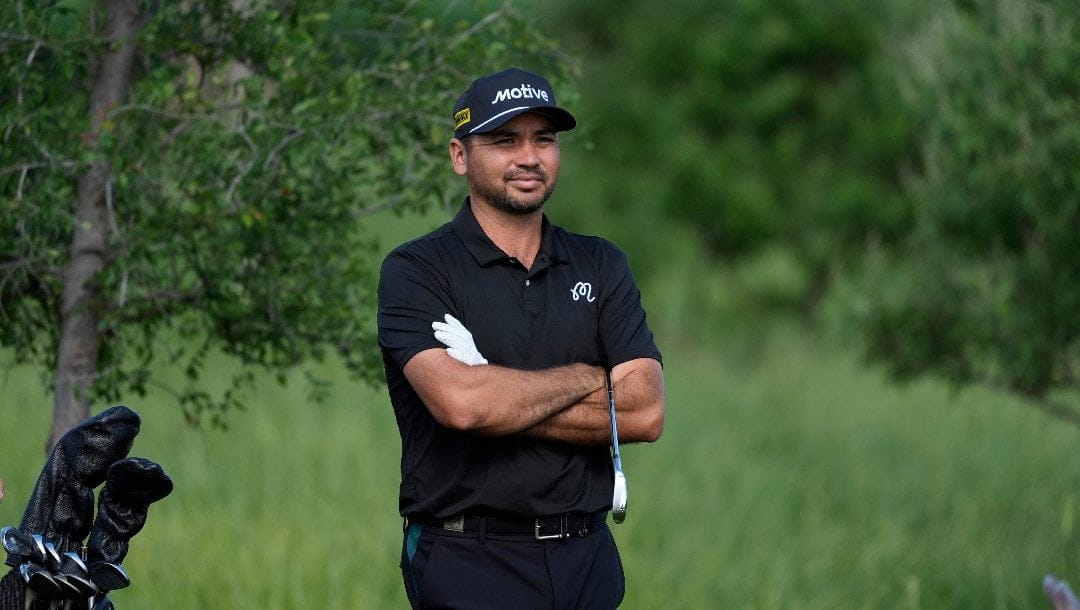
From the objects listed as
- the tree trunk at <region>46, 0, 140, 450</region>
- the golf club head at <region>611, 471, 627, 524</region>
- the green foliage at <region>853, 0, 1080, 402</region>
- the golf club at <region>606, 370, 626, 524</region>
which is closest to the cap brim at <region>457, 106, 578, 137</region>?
the golf club at <region>606, 370, 626, 524</region>

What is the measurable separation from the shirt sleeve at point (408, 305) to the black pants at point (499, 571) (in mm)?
586

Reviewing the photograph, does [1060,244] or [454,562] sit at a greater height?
[1060,244]

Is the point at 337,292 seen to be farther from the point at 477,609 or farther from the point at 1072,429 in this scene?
the point at 1072,429

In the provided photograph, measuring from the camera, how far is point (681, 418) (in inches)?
1020

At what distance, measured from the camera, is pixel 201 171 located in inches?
283

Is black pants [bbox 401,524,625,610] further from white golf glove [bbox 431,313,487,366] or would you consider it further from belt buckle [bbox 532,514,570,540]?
white golf glove [bbox 431,313,487,366]

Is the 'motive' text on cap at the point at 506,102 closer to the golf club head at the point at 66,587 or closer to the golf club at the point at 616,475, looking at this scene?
the golf club at the point at 616,475

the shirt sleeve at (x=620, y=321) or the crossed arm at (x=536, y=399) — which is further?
the shirt sleeve at (x=620, y=321)

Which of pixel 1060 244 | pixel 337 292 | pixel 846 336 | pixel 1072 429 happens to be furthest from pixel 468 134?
pixel 1072 429

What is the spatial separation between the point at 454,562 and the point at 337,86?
2583 millimetres

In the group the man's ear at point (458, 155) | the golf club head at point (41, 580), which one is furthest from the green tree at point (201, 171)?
the golf club head at point (41, 580)

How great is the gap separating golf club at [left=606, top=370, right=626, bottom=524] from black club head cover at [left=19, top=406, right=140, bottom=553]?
4.88 ft

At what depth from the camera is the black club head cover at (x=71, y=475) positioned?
5090 millimetres

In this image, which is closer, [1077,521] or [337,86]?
[337,86]
